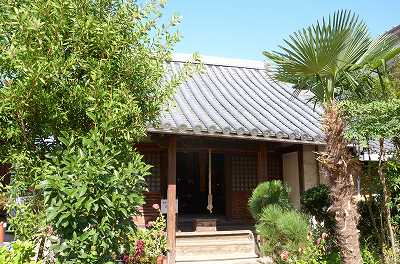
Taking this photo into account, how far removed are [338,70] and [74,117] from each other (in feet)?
10.5

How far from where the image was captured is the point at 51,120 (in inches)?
129

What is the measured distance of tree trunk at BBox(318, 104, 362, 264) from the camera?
4488 millimetres

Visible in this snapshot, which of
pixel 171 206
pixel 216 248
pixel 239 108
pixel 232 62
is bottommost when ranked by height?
pixel 216 248

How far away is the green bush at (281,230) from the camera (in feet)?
19.0

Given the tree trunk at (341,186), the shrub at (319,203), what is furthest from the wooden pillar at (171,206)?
the tree trunk at (341,186)

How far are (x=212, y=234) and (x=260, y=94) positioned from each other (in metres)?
5.06

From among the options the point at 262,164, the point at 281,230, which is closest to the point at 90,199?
the point at 281,230

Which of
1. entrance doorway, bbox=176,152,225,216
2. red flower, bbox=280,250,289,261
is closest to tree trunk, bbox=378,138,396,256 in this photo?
red flower, bbox=280,250,289,261

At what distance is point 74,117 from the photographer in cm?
338

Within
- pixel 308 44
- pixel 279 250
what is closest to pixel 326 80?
pixel 308 44

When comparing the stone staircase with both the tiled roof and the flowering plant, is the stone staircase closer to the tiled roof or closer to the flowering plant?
the flowering plant

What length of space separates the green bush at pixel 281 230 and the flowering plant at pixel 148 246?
80.1 inches

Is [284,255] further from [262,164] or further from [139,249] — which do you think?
[262,164]

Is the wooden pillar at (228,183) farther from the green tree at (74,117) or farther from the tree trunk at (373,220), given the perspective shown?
the green tree at (74,117)
